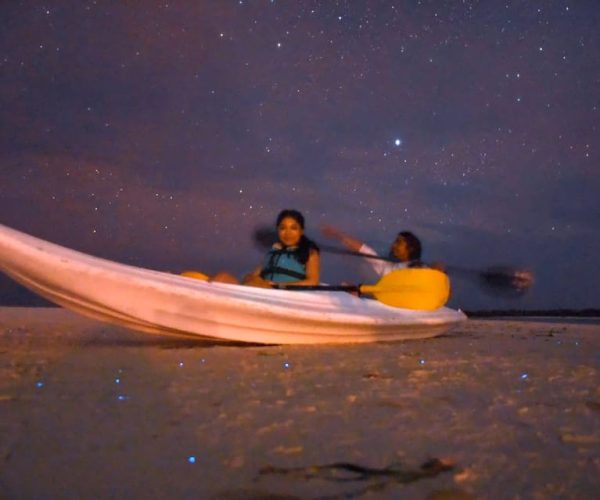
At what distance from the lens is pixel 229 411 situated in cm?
183

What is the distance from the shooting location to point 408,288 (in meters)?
4.56

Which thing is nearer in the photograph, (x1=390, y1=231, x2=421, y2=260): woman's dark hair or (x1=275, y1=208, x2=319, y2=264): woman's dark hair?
(x1=275, y1=208, x2=319, y2=264): woman's dark hair

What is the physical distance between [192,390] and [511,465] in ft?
4.07

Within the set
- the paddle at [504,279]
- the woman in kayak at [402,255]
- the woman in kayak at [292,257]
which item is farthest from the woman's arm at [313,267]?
the paddle at [504,279]

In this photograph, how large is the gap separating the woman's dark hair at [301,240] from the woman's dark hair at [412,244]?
3.64 feet

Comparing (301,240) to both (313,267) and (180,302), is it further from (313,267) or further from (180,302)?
(180,302)

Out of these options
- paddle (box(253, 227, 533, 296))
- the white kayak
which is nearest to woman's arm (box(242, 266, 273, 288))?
the white kayak

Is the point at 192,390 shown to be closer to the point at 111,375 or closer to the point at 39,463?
the point at 111,375

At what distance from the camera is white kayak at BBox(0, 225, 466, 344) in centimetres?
309

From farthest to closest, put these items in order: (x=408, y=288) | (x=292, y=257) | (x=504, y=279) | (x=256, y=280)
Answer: (x=504, y=279), (x=408, y=288), (x=292, y=257), (x=256, y=280)

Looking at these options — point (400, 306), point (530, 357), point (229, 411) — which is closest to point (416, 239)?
point (400, 306)

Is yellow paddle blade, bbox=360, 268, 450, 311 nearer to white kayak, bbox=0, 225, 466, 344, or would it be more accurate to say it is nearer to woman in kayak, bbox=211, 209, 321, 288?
white kayak, bbox=0, 225, 466, 344

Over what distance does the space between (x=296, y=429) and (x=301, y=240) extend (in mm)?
2904

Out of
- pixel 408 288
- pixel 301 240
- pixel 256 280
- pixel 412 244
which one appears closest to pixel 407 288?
pixel 408 288
